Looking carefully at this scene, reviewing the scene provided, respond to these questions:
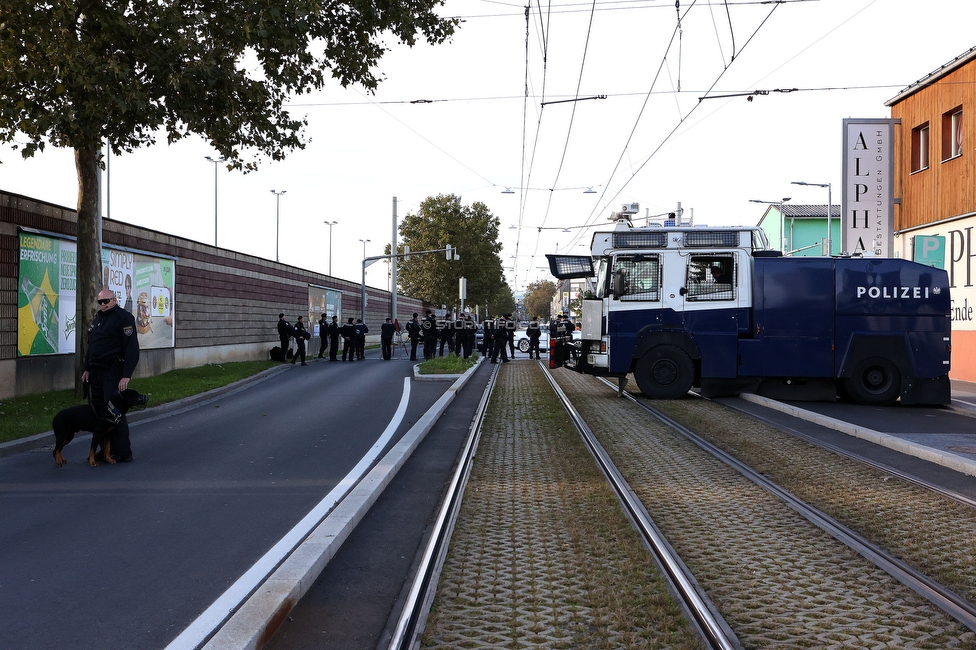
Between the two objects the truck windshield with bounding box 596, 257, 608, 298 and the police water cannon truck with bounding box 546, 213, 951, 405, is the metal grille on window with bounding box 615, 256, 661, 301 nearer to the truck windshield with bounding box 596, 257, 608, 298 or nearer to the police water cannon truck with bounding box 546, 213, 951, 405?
the police water cannon truck with bounding box 546, 213, 951, 405

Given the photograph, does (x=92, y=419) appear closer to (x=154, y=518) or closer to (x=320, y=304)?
(x=154, y=518)

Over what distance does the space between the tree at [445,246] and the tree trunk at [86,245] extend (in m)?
53.0

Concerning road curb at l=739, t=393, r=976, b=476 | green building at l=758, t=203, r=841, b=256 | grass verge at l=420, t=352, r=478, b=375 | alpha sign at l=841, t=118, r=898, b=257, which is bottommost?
road curb at l=739, t=393, r=976, b=476

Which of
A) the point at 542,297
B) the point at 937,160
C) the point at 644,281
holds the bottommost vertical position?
the point at 644,281

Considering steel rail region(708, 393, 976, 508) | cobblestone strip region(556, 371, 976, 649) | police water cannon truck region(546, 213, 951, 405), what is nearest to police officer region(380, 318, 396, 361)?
police water cannon truck region(546, 213, 951, 405)

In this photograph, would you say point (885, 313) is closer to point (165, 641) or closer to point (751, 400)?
point (751, 400)

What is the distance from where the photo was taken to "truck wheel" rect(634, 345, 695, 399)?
53.4 feet

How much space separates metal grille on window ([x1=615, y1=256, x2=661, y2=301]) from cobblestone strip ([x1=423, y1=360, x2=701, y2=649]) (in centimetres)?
762

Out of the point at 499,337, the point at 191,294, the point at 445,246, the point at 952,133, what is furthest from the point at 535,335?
the point at 445,246

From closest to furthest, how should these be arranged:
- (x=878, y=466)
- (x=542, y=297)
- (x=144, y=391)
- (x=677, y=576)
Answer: (x=677, y=576) < (x=878, y=466) < (x=144, y=391) < (x=542, y=297)

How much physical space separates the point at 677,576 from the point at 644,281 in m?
11.7

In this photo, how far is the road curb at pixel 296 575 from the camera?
392cm

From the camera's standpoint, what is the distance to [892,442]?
411 inches

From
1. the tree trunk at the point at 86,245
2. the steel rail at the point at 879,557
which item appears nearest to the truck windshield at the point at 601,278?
the steel rail at the point at 879,557
